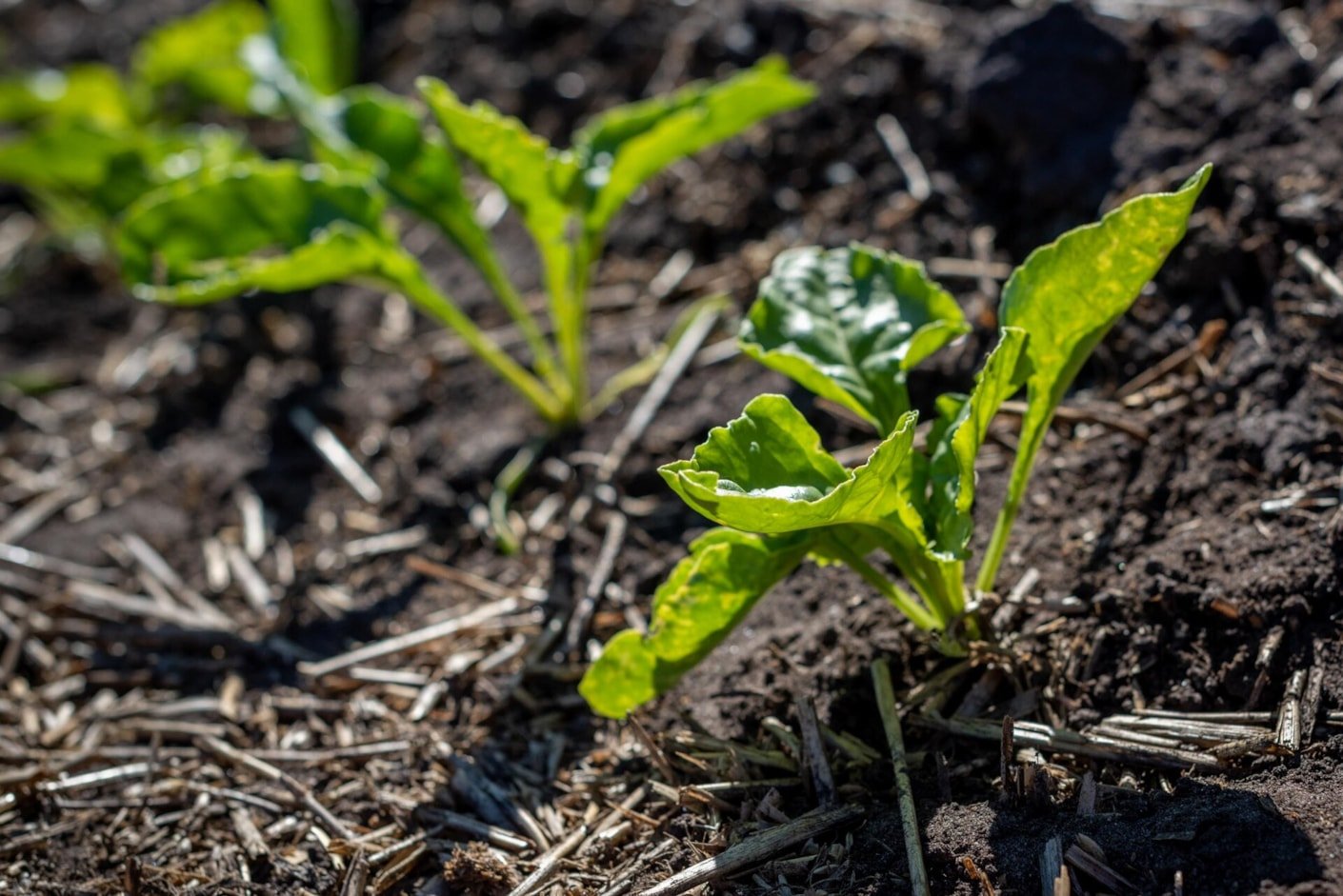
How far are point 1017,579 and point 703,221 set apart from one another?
1.50m

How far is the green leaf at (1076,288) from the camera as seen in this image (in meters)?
1.77

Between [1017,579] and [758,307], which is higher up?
[758,307]

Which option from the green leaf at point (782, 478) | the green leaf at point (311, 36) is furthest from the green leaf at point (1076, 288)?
the green leaf at point (311, 36)

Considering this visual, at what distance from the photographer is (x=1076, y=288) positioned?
6.10 ft

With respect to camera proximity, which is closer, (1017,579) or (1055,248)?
(1055,248)

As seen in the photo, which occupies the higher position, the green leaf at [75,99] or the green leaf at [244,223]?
the green leaf at [244,223]

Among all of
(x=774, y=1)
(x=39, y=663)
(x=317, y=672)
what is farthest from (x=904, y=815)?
(x=774, y=1)

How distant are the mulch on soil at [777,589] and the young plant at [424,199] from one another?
38 cm

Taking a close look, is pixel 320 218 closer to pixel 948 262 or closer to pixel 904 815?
pixel 948 262

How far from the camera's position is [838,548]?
6.43 ft

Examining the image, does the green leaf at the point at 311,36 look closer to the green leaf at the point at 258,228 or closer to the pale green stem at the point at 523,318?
the green leaf at the point at 258,228

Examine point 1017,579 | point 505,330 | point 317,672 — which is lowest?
point 317,672

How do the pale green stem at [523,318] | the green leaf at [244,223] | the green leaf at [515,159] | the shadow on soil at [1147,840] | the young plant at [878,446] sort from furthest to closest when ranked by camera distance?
the pale green stem at [523,318]
the green leaf at [244,223]
the green leaf at [515,159]
the young plant at [878,446]
the shadow on soil at [1147,840]

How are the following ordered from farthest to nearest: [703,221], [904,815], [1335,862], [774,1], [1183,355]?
[774,1] < [703,221] < [1183,355] < [904,815] < [1335,862]
